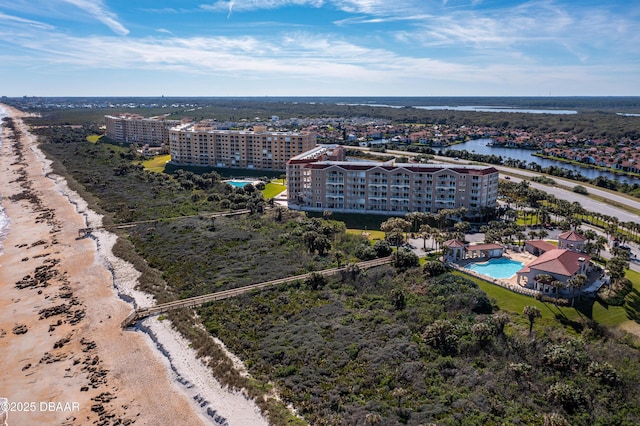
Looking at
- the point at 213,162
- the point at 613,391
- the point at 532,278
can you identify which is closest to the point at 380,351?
the point at 613,391

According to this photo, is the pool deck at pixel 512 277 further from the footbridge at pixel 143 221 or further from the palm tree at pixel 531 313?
the footbridge at pixel 143 221

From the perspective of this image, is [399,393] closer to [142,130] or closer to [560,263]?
[560,263]

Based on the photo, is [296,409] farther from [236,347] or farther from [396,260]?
[396,260]

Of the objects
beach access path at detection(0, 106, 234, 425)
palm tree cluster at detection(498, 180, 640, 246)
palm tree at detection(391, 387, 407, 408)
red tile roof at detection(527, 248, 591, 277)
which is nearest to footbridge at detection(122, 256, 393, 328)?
beach access path at detection(0, 106, 234, 425)

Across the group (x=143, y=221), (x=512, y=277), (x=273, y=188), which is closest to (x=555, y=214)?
(x=512, y=277)

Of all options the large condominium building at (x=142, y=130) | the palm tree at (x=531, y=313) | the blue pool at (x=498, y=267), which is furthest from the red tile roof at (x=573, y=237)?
the large condominium building at (x=142, y=130)
